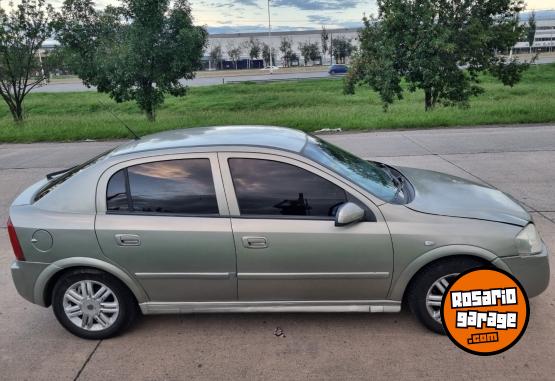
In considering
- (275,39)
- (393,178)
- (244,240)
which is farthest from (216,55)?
(244,240)

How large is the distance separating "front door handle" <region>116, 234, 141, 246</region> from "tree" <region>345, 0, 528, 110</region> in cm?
1540

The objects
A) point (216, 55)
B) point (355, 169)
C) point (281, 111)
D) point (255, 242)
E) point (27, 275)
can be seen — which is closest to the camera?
point (255, 242)

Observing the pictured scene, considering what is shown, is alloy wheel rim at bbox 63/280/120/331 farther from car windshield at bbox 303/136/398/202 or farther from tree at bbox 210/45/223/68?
tree at bbox 210/45/223/68

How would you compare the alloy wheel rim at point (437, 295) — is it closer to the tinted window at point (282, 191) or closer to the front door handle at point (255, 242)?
the tinted window at point (282, 191)

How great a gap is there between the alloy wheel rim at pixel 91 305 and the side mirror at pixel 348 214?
1.72 meters

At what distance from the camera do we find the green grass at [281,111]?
13352mm

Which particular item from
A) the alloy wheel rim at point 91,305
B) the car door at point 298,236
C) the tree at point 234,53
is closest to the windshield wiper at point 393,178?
the car door at point 298,236

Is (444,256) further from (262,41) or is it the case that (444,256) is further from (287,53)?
(262,41)

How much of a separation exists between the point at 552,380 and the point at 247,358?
6.18 feet

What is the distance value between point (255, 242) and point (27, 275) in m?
1.70

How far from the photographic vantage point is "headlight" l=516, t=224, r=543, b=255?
3.35 m

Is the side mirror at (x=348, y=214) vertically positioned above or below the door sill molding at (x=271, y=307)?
above

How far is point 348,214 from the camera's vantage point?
3.26m

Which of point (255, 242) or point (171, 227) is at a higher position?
point (171, 227)
